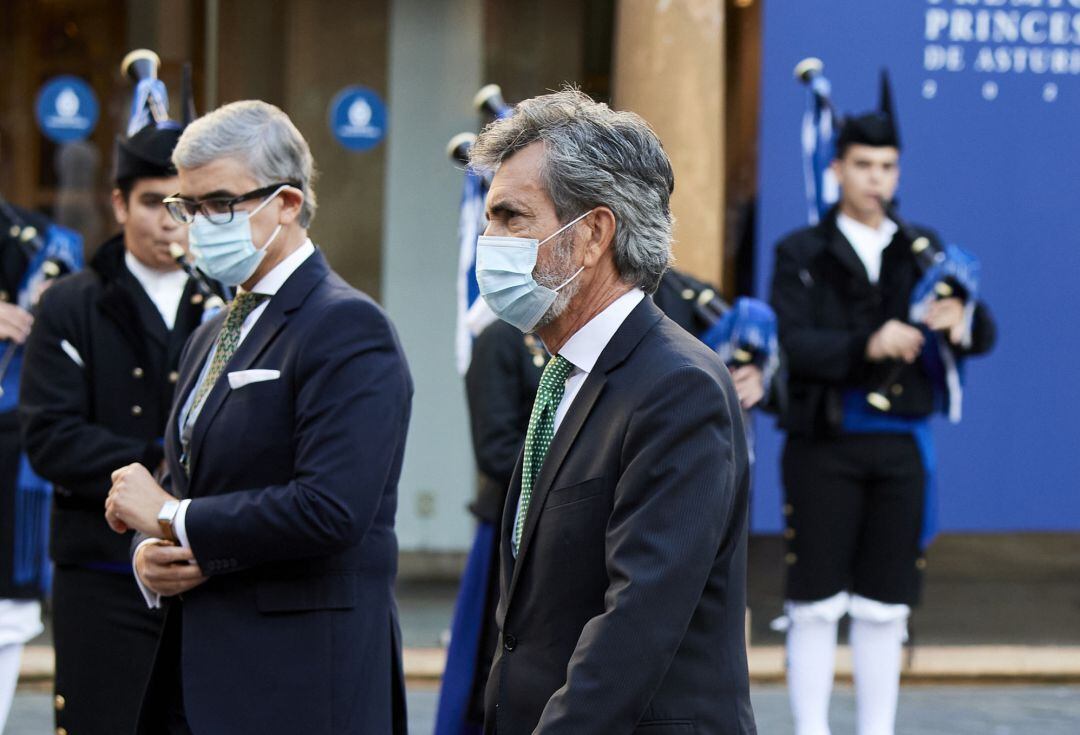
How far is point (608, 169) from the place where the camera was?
105 inches

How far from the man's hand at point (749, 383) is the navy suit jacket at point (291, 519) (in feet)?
7.41

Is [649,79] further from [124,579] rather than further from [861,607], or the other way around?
[124,579]

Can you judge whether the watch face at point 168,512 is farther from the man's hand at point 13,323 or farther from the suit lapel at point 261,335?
the man's hand at point 13,323

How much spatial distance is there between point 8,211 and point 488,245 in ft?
11.8

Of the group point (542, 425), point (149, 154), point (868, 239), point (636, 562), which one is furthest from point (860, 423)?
point (636, 562)

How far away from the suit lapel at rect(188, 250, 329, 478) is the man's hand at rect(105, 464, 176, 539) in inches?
3.9

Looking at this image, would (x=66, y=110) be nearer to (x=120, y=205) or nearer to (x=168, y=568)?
(x=120, y=205)

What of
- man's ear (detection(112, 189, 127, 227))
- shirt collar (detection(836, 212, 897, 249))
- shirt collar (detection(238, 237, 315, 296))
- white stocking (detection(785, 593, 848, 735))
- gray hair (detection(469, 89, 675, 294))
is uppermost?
gray hair (detection(469, 89, 675, 294))

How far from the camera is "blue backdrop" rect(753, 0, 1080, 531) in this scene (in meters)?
7.76

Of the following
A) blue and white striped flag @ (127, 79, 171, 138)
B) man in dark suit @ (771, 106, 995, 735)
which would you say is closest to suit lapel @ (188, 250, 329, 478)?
blue and white striped flag @ (127, 79, 171, 138)

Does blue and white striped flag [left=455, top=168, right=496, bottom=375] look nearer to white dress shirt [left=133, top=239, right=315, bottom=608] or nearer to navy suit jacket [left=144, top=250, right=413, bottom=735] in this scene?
white dress shirt [left=133, top=239, right=315, bottom=608]

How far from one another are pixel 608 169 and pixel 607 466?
0.48m

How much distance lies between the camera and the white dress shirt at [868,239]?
632 cm

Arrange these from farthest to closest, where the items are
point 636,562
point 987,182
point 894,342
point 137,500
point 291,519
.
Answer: point 987,182
point 894,342
point 137,500
point 291,519
point 636,562
